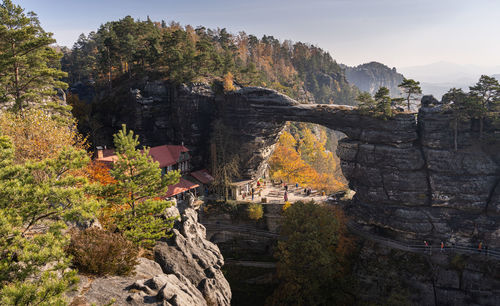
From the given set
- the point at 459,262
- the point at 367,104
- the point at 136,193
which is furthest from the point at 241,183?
the point at 459,262

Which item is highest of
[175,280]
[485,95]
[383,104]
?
[485,95]

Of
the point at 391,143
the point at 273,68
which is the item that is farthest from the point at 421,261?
the point at 273,68

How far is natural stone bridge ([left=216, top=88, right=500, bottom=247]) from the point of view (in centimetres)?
3145

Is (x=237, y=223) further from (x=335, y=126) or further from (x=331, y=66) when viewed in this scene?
(x=331, y=66)

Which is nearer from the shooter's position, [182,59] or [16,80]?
[16,80]

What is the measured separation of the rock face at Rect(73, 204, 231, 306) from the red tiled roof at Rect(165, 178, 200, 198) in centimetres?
1295

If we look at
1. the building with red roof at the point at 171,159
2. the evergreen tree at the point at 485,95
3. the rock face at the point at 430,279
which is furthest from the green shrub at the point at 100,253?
the evergreen tree at the point at 485,95

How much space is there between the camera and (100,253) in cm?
1373

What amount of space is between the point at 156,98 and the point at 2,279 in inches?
1548

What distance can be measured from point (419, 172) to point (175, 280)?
31489 millimetres

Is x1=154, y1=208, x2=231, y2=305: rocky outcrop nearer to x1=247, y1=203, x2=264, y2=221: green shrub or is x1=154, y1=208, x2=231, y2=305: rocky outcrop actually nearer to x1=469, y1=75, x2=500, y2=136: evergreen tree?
x1=247, y1=203, x2=264, y2=221: green shrub

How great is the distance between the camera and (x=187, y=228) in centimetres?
2217

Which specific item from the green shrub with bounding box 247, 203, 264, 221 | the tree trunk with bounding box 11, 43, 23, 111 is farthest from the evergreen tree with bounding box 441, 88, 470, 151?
the tree trunk with bounding box 11, 43, 23, 111

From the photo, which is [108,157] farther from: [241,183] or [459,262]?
[459,262]
